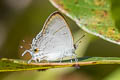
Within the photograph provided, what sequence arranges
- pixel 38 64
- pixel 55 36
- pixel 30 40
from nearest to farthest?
pixel 38 64 < pixel 55 36 < pixel 30 40

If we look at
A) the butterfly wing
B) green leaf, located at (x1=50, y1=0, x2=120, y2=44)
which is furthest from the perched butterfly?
green leaf, located at (x1=50, y1=0, x2=120, y2=44)

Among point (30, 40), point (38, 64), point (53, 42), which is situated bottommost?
point (38, 64)

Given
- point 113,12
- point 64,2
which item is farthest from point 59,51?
point 113,12

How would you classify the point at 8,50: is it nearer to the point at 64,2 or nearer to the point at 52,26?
the point at 52,26

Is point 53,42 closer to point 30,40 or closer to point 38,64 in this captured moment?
point 38,64

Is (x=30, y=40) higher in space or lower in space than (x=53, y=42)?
higher

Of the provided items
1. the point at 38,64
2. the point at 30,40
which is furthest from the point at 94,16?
the point at 30,40

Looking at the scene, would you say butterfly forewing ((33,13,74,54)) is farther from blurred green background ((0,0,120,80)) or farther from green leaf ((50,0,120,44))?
green leaf ((50,0,120,44))
